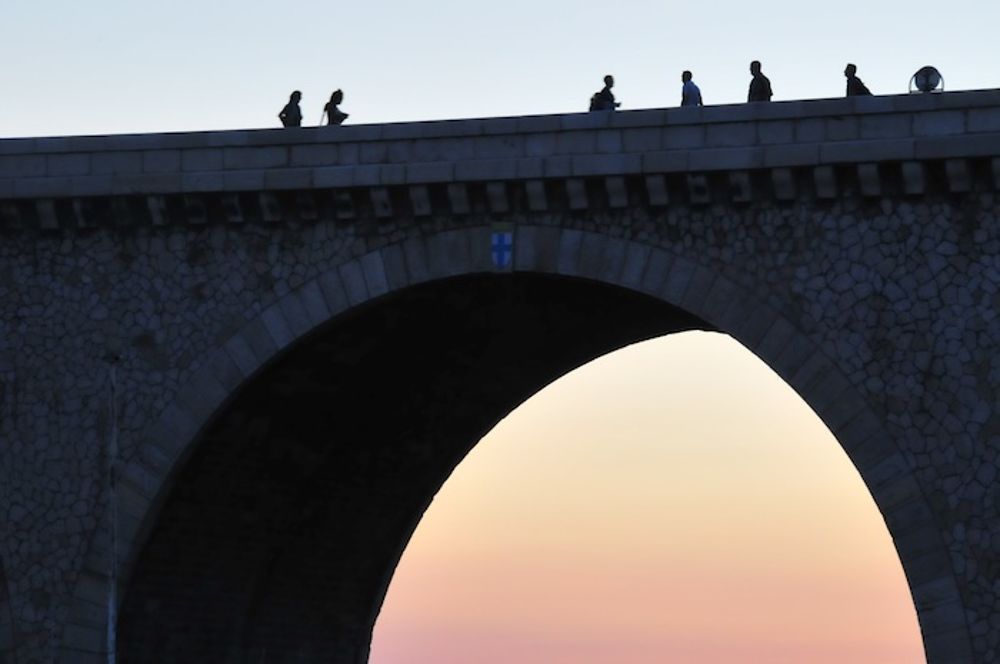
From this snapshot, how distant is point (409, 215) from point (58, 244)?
5.32 m

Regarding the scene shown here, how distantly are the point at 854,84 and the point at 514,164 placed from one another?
4590 millimetres

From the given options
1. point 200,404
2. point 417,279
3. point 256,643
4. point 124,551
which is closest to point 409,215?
point 417,279

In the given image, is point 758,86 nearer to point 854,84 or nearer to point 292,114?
point 854,84

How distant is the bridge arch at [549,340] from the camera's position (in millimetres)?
32125

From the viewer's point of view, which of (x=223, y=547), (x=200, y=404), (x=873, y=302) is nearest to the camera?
(x=873, y=302)

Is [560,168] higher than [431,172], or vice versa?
[431,172]

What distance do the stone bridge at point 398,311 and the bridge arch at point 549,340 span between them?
0.13 ft

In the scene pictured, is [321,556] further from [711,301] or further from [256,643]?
[711,301]

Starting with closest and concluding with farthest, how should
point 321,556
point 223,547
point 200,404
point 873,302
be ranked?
point 873,302 < point 200,404 < point 223,547 < point 321,556

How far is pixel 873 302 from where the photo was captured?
32.9 metres

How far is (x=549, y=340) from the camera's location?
39094mm

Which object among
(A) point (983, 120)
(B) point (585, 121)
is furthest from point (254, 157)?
(A) point (983, 120)

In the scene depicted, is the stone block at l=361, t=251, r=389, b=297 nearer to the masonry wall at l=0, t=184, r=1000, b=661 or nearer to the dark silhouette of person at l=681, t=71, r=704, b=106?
the masonry wall at l=0, t=184, r=1000, b=661

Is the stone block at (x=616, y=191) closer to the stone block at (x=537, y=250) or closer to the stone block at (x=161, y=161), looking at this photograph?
the stone block at (x=537, y=250)
